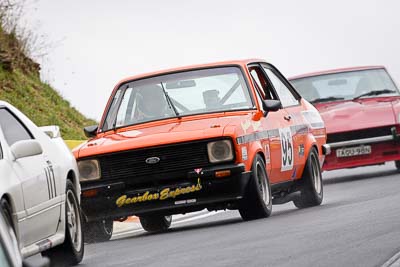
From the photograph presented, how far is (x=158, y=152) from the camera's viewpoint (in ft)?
42.2

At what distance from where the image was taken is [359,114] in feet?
63.5

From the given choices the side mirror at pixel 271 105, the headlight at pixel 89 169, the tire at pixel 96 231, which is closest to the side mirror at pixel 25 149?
the headlight at pixel 89 169

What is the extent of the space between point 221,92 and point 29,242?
5.12 meters

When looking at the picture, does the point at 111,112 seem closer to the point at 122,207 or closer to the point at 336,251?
the point at 122,207

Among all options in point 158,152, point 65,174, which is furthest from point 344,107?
point 65,174

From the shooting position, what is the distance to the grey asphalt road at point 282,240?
30.2 ft

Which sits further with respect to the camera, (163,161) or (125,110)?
(125,110)

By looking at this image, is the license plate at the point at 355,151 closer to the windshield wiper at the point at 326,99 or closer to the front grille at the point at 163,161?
the windshield wiper at the point at 326,99

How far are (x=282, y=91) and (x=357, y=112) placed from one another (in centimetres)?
432

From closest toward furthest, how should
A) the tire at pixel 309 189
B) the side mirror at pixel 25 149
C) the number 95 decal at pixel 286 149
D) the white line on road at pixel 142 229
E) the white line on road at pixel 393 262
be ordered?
the white line on road at pixel 393 262
the side mirror at pixel 25 149
the number 95 decal at pixel 286 149
the white line on road at pixel 142 229
the tire at pixel 309 189

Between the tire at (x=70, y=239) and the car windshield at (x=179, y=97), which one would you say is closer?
the tire at (x=70, y=239)

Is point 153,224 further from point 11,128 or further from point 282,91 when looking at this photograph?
point 11,128

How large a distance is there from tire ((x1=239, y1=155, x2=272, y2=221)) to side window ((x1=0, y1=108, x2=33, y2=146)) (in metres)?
3.02

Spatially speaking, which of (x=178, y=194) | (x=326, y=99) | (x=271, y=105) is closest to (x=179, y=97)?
(x=271, y=105)
